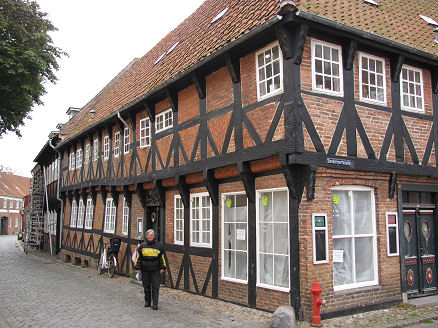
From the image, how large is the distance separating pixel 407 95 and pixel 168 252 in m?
7.49

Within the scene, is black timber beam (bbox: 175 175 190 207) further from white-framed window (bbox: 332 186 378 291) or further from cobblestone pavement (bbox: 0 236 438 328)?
white-framed window (bbox: 332 186 378 291)

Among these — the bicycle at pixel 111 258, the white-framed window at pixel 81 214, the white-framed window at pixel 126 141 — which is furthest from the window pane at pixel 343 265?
the white-framed window at pixel 81 214

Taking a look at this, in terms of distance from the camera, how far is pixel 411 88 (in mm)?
9898

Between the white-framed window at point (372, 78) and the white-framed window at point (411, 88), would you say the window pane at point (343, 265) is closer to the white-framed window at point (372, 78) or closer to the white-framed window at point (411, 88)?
the white-framed window at point (372, 78)

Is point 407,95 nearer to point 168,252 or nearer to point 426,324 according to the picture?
point 426,324

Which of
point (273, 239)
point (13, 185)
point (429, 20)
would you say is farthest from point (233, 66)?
point (13, 185)

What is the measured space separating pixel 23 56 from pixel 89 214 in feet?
26.0

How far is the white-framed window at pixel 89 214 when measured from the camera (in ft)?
63.5

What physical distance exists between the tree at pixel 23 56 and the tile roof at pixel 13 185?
53542mm

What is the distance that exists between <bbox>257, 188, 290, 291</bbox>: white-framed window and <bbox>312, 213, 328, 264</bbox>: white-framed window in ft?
1.87

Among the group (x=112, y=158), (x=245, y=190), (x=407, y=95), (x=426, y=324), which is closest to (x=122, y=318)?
(x=245, y=190)

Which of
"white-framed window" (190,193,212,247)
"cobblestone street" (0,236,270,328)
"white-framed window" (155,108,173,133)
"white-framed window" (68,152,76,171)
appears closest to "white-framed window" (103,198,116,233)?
"cobblestone street" (0,236,270,328)

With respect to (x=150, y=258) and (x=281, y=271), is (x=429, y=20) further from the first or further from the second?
(x=150, y=258)

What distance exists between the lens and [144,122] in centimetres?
1417
